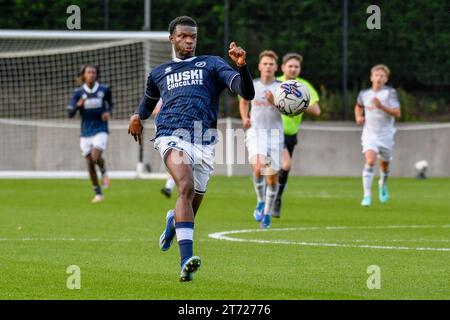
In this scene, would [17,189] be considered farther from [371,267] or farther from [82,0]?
[371,267]

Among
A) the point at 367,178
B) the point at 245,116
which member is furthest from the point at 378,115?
the point at 245,116

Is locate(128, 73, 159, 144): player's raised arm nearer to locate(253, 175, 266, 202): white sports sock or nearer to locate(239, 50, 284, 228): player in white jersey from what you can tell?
locate(239, 50, 284, 228): player in white jersey

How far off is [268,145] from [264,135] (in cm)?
16

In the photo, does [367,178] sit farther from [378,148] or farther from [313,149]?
[313,149]

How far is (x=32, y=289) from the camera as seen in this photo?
9125 mm

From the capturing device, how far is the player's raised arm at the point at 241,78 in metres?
9.48

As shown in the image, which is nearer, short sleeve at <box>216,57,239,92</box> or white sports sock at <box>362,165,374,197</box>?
short sleeve at <box>216,57,239,92</box>

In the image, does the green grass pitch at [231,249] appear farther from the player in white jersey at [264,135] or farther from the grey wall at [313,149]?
the grey wall at [313,149]

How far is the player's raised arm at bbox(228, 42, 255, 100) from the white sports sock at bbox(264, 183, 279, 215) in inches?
234

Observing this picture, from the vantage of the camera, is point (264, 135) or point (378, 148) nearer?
point (264, 135)

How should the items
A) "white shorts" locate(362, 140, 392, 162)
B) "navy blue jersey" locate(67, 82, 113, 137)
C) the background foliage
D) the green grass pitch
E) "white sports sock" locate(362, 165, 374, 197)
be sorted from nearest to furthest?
the green grass pitch → "white sports sock" locate(362, 165, 374, 197) → "white shorts" locate(362, 140, 392, 162) → "navy blue jersey" locate(67, 82, 113, 137) → the background foliage

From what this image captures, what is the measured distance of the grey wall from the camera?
30047 mm

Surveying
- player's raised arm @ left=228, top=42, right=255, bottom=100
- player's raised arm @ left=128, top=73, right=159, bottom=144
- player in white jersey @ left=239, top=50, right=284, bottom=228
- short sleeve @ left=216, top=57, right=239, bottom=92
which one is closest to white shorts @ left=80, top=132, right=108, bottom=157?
player in white jersey @ left=239, top=50, right=284, bottom=228

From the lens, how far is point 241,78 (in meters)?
9.78
